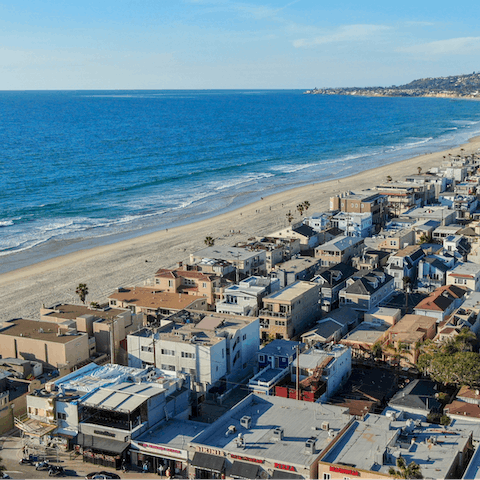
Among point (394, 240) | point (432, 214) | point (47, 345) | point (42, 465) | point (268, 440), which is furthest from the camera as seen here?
point (432, 214)

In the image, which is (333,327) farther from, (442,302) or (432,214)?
(432,214)

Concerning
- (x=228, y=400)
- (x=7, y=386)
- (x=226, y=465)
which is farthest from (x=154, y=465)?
(x=7, y=386)

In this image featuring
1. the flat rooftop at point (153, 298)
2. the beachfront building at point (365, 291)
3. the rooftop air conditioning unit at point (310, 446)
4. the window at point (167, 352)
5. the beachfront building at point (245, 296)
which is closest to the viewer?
the rooftop air conditioning unit at point (310, 446)

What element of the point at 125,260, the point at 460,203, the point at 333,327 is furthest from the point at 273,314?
the point at 460,203

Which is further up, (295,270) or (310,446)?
(295,270)

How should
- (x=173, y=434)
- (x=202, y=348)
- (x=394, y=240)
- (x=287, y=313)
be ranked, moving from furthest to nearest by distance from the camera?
(x=394, y=240) → (x=287, y=313) → (x=202, y=348) → (x=173, y=434)

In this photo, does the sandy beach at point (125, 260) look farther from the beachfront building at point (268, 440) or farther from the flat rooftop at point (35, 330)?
the beachfront building at point (268, 440)

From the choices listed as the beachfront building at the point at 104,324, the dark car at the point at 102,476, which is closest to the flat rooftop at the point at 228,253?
the beachfront building at the point at 104,324
